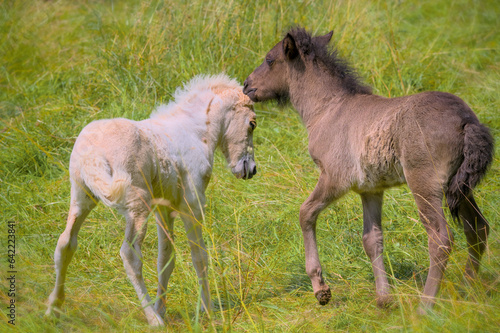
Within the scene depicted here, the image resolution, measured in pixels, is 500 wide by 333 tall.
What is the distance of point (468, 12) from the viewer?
1066 centimetres

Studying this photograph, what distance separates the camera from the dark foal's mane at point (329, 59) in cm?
474

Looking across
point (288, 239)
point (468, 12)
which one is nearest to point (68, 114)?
point (288, 239)

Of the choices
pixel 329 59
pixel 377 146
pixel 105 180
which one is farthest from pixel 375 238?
pixel 105 180

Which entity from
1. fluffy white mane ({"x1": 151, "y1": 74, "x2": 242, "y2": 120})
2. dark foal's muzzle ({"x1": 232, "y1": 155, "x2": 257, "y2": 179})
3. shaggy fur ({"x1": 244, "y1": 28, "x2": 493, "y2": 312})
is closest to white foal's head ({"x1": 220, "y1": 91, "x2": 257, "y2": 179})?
dark foal's muzzle ({"x1": 232, "y1": 155, "x2": 257, "y2": 179})

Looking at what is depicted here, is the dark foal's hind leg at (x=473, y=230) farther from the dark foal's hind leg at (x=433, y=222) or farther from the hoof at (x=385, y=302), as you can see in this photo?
the hoof at (x=385, y=302)

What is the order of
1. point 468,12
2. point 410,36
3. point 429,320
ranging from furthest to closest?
point 468,12 < point 410,36 < point 429,320

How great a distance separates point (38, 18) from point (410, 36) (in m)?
6.34

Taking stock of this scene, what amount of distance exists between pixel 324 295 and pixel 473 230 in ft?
3.87

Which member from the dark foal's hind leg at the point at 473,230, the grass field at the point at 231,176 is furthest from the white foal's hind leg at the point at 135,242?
the dark foal's hind leg at the point at 473,230

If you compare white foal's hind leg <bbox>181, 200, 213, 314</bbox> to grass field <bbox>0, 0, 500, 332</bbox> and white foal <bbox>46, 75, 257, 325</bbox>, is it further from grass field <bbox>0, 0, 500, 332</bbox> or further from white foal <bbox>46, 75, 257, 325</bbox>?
grass field <bbox>0, 0, 500, 332</bbox>

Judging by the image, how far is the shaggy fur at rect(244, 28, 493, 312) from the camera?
362 cm

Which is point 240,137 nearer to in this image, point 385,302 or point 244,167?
point 244,167

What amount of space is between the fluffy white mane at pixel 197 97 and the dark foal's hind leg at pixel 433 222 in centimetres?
176

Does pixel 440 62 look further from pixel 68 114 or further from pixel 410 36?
pixel 68 114
